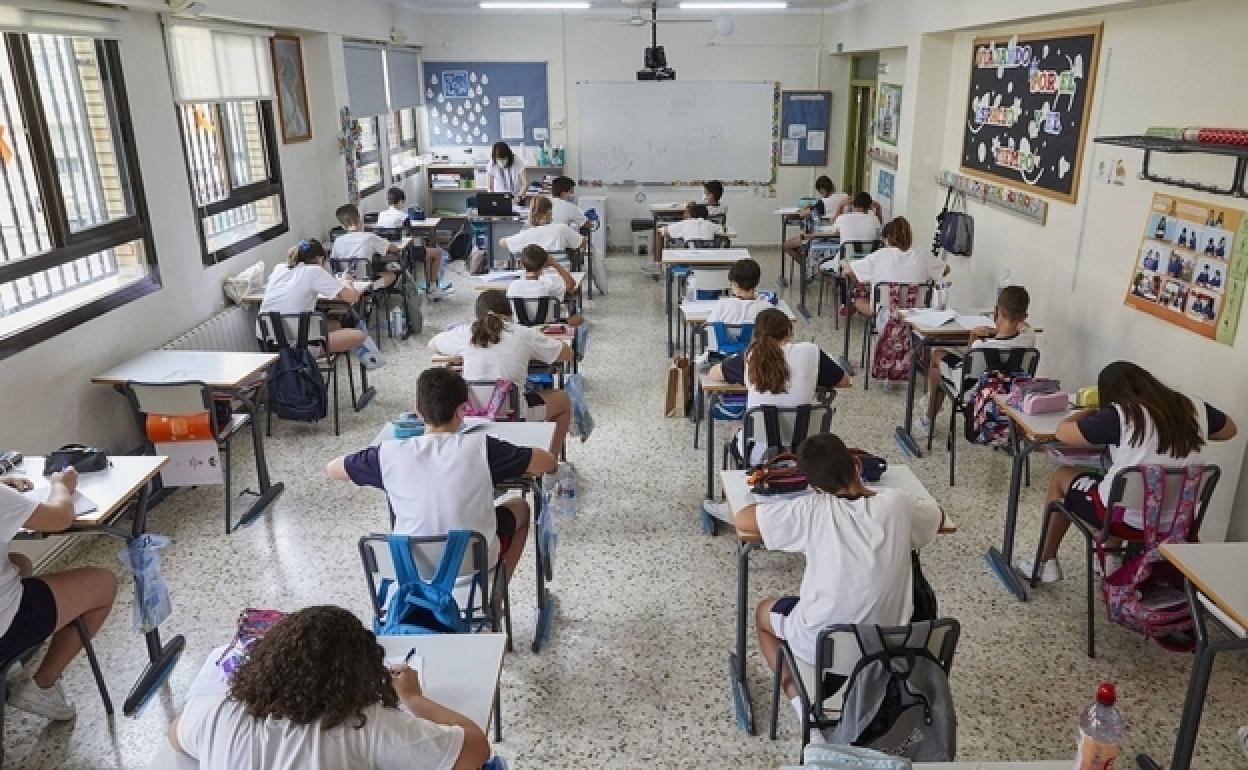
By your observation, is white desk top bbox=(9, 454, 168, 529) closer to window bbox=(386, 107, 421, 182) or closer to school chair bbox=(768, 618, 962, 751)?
school chair bbox=(768, 618, 962, 751)

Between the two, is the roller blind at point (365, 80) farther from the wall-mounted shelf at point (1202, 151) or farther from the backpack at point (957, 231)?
the wall-mounted shelf at point (1202, 151)

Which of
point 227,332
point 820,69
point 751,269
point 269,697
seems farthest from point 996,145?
point 269,697

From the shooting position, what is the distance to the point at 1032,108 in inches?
231

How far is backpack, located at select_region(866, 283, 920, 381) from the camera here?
5742mm

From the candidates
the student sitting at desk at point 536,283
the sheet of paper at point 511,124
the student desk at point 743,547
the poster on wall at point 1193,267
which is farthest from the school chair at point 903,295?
the sheet of paper at point 511,124

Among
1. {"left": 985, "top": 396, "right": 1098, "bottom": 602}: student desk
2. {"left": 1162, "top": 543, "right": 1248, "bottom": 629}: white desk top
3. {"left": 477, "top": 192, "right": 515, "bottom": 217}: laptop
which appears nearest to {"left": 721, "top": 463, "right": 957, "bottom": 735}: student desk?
{"left": 1162, "top": 543, "right": 1248, "bottom": 629}: white desk top

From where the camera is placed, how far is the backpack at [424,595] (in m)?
2.41

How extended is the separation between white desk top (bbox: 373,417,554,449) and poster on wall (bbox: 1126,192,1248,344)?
3.03 metres

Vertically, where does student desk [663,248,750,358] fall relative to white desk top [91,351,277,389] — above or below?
above

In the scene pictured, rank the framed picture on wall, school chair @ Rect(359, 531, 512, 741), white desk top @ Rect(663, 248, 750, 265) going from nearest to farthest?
school chair @ Rect(359, 531, 512, 741), white desk top @ Rect(663, 248, 750, 265), the framed picture on wall

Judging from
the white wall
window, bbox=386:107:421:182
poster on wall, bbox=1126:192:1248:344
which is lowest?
poster on wall, bbox=1126:192:1248:344

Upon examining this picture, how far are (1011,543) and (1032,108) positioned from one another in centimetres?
348

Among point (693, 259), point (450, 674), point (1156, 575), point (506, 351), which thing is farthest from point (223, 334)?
point (1156, 575)

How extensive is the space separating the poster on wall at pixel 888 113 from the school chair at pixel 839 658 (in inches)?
276
